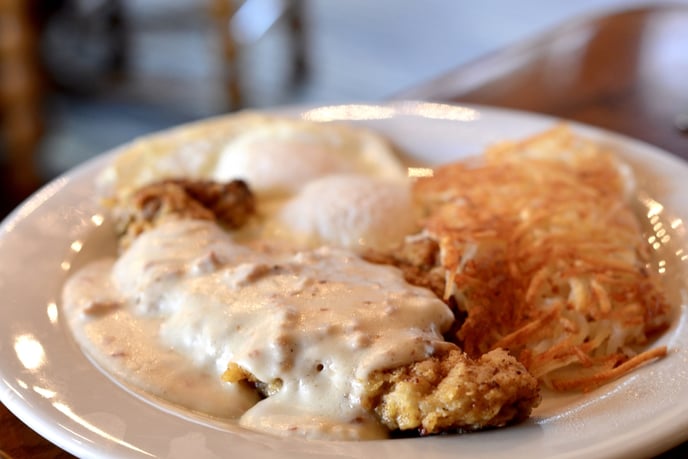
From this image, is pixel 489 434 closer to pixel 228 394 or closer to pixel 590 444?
pixel 590 444

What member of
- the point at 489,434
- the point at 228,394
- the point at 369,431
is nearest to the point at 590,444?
the point at 489,434

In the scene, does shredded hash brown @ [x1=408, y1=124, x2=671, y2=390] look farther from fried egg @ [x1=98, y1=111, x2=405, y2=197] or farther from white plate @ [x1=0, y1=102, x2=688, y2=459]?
fried egg @ [x1=98, y1=111, x2=405, y2=197]

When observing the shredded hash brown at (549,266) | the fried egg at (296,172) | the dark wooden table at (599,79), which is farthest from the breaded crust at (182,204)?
the dark wooden table at (599,79)

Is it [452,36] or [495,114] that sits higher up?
[495,114]

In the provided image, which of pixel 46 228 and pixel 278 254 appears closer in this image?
pixel 278 254

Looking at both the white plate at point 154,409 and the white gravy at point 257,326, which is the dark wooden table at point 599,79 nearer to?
the white plate at point 154,409

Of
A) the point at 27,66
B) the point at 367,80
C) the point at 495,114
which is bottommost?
the point at 367,80
